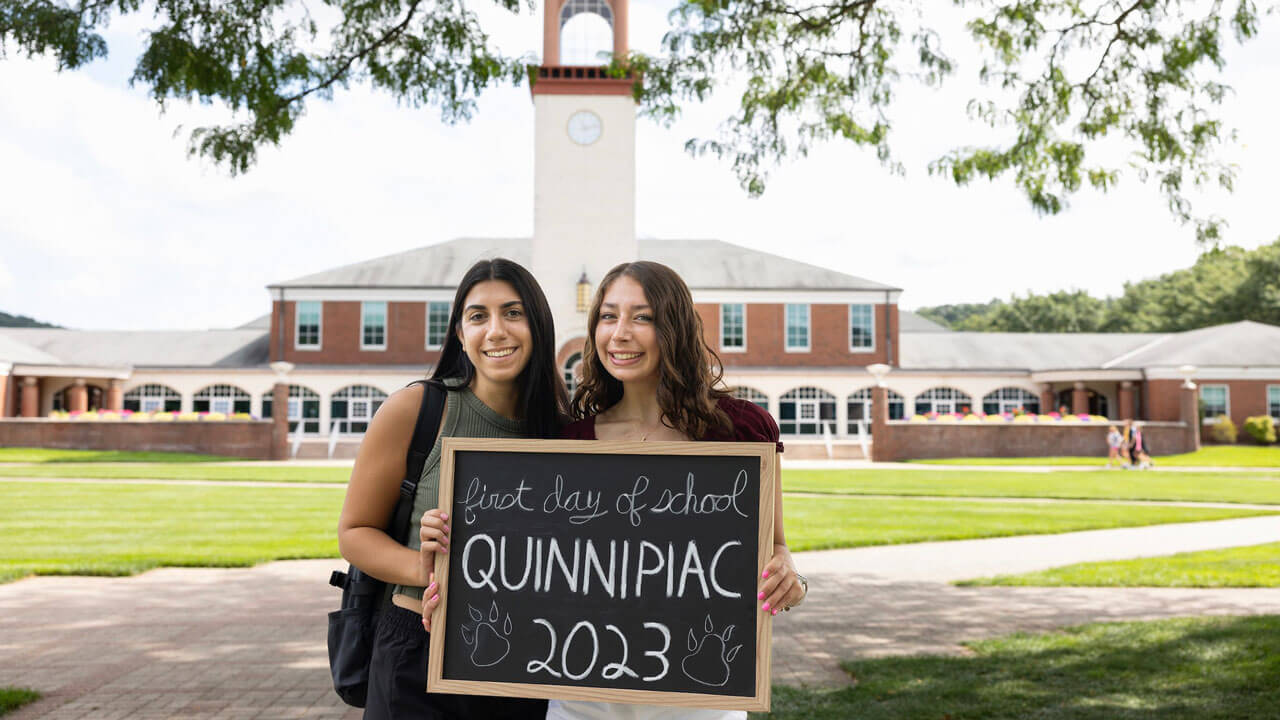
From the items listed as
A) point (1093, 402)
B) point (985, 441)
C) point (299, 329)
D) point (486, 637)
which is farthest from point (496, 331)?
point (1093, 402)

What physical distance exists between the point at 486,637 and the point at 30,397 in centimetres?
3986

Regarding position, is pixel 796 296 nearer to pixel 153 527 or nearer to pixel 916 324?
pixel 916 324

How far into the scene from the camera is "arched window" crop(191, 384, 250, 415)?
3791 cm

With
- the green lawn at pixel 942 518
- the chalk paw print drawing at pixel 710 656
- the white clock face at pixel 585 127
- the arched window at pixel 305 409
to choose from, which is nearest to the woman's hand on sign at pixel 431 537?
the chalk paw print drawing at pixel 710 656

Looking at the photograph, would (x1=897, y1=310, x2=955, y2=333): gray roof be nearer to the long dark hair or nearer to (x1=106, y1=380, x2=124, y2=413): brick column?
(x1=106, y1=380, x2=124, y2=413): brick column

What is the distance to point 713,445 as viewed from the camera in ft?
7.86

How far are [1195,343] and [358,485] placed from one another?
44852mm

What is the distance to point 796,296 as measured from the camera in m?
39.8

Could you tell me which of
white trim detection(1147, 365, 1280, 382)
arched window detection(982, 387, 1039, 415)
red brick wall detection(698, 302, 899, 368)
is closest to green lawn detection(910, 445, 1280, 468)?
white trim detection(1147, 365, 1280, 382)

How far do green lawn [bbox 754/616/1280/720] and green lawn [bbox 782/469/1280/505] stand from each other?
12262 mm

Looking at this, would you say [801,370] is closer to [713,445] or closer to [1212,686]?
[1212,686]

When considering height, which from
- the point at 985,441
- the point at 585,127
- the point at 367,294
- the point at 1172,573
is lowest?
the point at 1172,573

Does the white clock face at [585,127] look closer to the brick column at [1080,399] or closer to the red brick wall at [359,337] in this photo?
the red brick wall at [359,337]

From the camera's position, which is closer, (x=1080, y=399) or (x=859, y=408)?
(x=1080, y=399)
